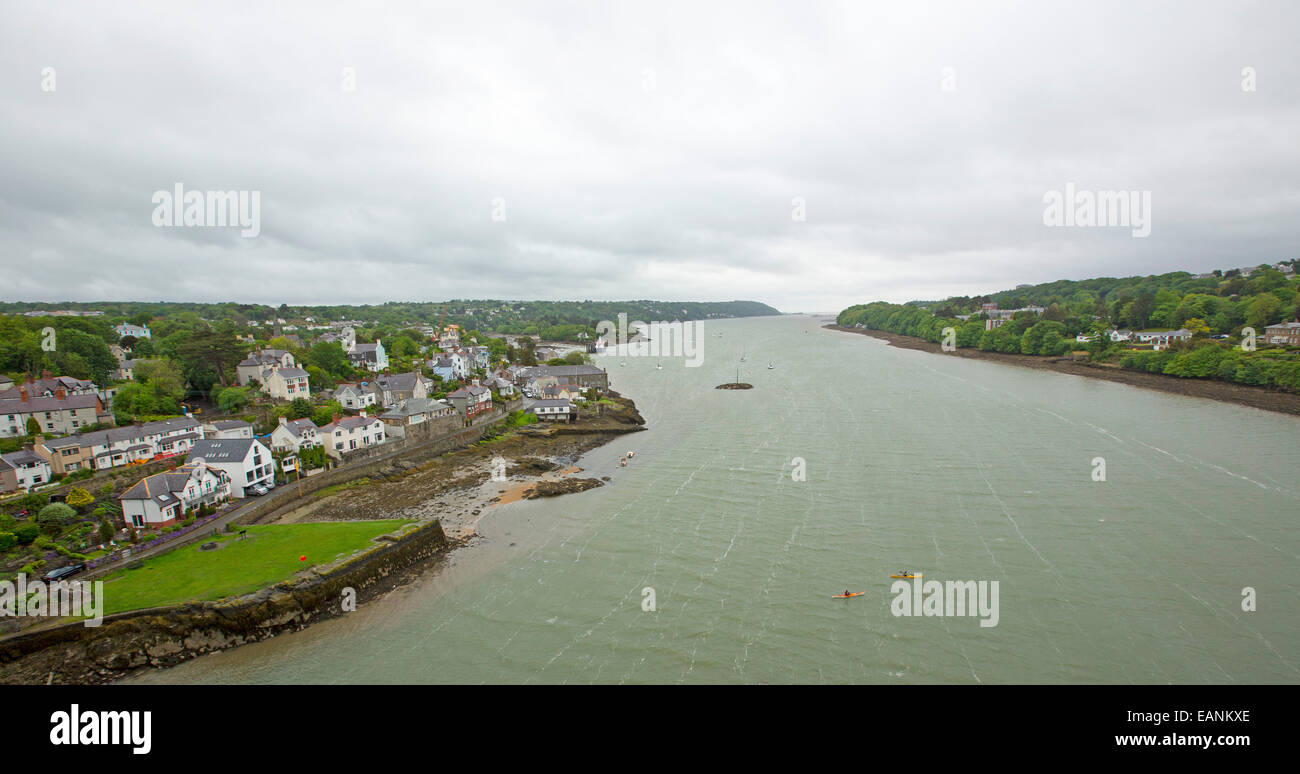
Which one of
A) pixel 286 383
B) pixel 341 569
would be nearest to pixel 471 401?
pixel 286 383

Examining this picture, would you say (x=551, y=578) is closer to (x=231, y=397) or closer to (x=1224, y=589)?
(x=1224, y=589)

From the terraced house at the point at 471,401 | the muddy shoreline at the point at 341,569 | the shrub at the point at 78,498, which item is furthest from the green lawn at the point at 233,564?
the terraced house at the point at 471,401

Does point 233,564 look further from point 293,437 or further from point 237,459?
point 293,437

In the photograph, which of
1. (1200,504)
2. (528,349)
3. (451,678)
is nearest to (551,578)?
(451,678)

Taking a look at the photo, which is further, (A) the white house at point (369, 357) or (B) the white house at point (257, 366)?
(A) the white house at point (369, 357)

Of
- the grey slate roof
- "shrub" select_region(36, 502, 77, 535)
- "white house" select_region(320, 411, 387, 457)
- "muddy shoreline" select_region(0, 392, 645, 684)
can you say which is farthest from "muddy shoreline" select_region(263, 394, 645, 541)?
"shrub" select_region(36, 502, 77, 535)

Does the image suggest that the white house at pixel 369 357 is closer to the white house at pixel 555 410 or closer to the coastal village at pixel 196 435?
the coastal village at pixel 196 435
